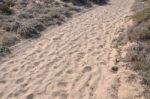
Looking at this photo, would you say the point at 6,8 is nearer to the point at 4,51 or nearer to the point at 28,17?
the point at 28,17

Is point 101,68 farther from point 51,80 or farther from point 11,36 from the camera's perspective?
point 11,36

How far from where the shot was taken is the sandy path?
653 centimetres

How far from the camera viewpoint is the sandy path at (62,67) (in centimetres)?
653

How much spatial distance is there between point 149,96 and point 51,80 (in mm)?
2490

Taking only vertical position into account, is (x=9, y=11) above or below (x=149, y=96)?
above

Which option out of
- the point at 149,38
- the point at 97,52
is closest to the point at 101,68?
the point at 97,52

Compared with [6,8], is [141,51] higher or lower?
lower

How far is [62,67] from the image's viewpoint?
313 inches

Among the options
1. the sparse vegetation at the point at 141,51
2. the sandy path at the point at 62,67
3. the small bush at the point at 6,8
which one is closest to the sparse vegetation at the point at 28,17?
the small bush at the point at 6,8

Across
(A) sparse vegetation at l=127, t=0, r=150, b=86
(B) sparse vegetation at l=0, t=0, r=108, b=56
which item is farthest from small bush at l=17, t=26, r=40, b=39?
(A) sparse vegetation at l=127, t=0, r=150, b=86

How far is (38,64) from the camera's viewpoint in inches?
320

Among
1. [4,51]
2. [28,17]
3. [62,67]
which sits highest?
[28,17]

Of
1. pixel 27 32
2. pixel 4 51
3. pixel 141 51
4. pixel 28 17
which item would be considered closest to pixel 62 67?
pixel 4 51

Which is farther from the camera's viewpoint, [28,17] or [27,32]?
[28,17]
